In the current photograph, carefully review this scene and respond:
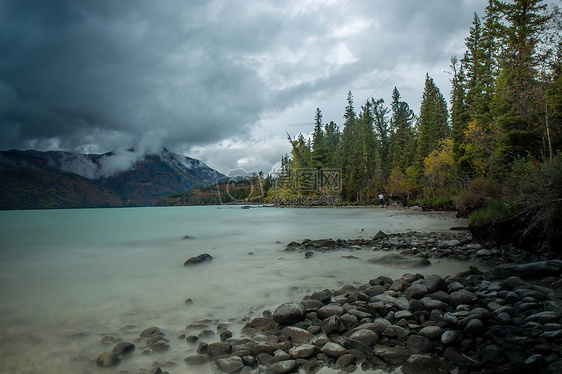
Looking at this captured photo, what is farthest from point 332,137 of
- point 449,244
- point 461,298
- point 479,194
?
point 461,298

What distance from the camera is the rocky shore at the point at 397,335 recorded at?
3.23 metres

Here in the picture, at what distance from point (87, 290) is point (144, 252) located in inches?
261

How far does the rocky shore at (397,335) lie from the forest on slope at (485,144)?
190 inches

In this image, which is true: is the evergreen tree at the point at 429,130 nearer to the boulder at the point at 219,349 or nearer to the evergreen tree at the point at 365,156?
the evergreen tree at the point at 365,156

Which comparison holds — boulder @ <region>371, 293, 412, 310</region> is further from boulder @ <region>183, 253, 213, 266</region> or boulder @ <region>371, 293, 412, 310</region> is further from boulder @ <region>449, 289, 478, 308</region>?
boulder @ <region>183, 253, 213, 266</region>

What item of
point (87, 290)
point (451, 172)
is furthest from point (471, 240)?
point (451, 172)

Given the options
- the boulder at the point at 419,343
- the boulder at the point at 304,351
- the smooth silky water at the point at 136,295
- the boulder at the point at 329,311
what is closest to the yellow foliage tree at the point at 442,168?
the smooth silky water at the point at 136,295

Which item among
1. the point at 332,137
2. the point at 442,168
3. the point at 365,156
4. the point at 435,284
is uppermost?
the point at 332,137

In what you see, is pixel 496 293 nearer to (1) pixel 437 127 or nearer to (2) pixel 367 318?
(2) pixel 367 318

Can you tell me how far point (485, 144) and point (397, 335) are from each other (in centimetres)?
2665

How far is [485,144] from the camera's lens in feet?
80.9

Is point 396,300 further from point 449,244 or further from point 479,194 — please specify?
point 479,194

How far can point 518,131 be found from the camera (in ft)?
61.3

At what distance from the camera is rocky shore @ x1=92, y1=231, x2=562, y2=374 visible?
3.23 metres
